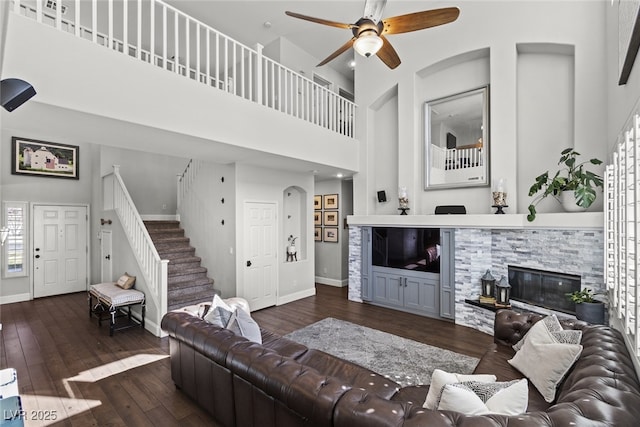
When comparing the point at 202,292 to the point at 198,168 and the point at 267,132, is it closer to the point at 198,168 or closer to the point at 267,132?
the point at 198,168

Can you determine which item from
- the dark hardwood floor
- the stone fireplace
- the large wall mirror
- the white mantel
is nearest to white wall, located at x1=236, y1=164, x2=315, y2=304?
the dark hardwood floor

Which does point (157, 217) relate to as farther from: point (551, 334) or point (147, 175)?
point (551, 334)

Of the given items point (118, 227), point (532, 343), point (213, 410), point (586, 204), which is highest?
point (586, 204)

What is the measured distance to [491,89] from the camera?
4.83 metres

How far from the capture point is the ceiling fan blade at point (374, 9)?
275 centimetres

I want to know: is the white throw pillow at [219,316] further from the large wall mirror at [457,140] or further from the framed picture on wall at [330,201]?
the framed picture on wall at [330,201]

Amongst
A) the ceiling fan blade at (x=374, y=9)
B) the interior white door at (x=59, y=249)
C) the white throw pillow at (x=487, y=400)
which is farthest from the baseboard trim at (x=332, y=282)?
the white throw pillow at (x=487, y=400)

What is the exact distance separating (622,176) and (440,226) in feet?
10.1

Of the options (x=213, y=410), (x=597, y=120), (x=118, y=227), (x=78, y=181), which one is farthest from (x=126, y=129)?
(x=597, y=120)

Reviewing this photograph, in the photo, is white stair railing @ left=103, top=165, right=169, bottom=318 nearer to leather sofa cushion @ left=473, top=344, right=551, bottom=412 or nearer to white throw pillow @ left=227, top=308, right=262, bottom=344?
white throw pillow @ left=227, top=308, right=262, bottom=344

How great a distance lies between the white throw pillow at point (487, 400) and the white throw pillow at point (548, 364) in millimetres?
852

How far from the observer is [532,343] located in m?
2.38

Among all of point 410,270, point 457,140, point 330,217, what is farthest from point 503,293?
point 330,217

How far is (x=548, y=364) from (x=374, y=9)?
3.23 m
